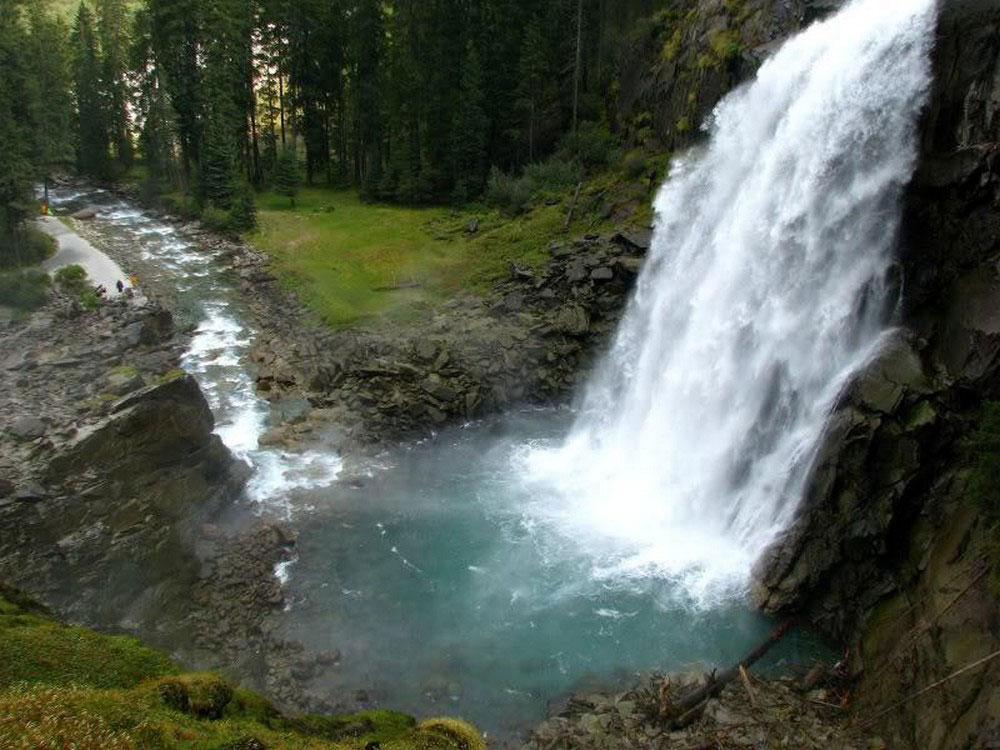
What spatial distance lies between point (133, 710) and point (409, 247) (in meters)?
37.5

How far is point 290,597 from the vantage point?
20203 mm

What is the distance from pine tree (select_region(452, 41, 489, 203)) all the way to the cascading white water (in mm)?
23644

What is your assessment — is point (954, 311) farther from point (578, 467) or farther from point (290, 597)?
point (290, 597)

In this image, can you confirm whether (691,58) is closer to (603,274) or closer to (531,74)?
(531,74)

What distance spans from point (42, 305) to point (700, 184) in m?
32.2

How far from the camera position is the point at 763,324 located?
24078 millimetres

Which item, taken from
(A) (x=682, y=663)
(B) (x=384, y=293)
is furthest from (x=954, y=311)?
(B) (x=384, y=293)

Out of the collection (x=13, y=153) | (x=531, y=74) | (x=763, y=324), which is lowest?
(x=763, y=324)

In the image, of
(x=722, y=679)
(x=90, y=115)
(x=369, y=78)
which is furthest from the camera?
(x=90, y=115)

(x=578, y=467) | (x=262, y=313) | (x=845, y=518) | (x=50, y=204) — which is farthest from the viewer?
(x=50, y=204)

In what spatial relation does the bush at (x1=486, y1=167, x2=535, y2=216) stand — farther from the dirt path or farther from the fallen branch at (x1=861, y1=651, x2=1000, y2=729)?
the fallen branch at (x1=861, y1=651, x2=1000, y2=729)

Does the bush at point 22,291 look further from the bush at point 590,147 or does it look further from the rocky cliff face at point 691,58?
the rocky cliff face at point 691,58

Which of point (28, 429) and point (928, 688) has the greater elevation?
point (928, 688)

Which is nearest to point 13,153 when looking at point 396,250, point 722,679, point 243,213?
point 243,213
